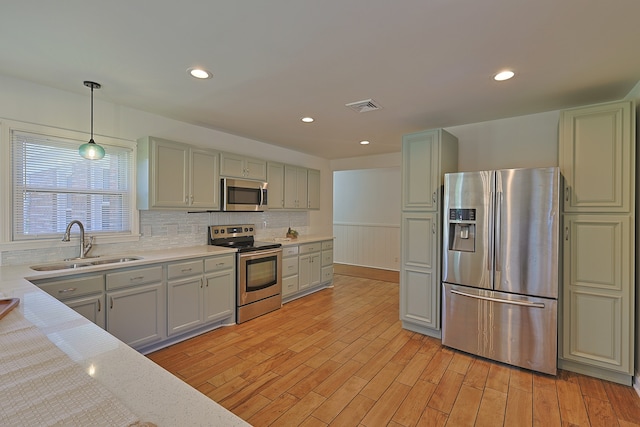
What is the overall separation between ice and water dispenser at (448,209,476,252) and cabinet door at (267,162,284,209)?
2.55m

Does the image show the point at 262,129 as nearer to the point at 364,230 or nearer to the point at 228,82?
the point at 228,82

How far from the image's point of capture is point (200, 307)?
320 cm

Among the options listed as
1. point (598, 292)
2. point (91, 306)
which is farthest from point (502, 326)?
point (91, 306)

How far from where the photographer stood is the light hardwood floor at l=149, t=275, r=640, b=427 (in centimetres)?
206

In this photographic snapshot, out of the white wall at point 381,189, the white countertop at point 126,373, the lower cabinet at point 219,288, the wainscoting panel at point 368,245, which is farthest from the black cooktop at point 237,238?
the wainscoting panel at point 368,245

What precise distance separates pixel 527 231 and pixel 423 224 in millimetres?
967

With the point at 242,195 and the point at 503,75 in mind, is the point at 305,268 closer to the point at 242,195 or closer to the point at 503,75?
the point at 242,195

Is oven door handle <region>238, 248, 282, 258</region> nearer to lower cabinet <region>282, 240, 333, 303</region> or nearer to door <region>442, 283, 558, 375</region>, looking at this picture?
lower cabinet <region>282, 240, 333, 303</region>

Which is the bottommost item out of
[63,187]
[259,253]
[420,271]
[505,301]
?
[505,301]

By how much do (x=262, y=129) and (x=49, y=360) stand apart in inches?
133

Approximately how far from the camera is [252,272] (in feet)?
12.3

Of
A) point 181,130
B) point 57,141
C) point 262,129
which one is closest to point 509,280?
point 262,129

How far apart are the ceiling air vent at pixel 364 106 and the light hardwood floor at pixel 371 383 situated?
7.90ft

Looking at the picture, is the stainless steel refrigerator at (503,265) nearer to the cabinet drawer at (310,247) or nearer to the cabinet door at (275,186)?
the cabinet drawer at (310,247)
